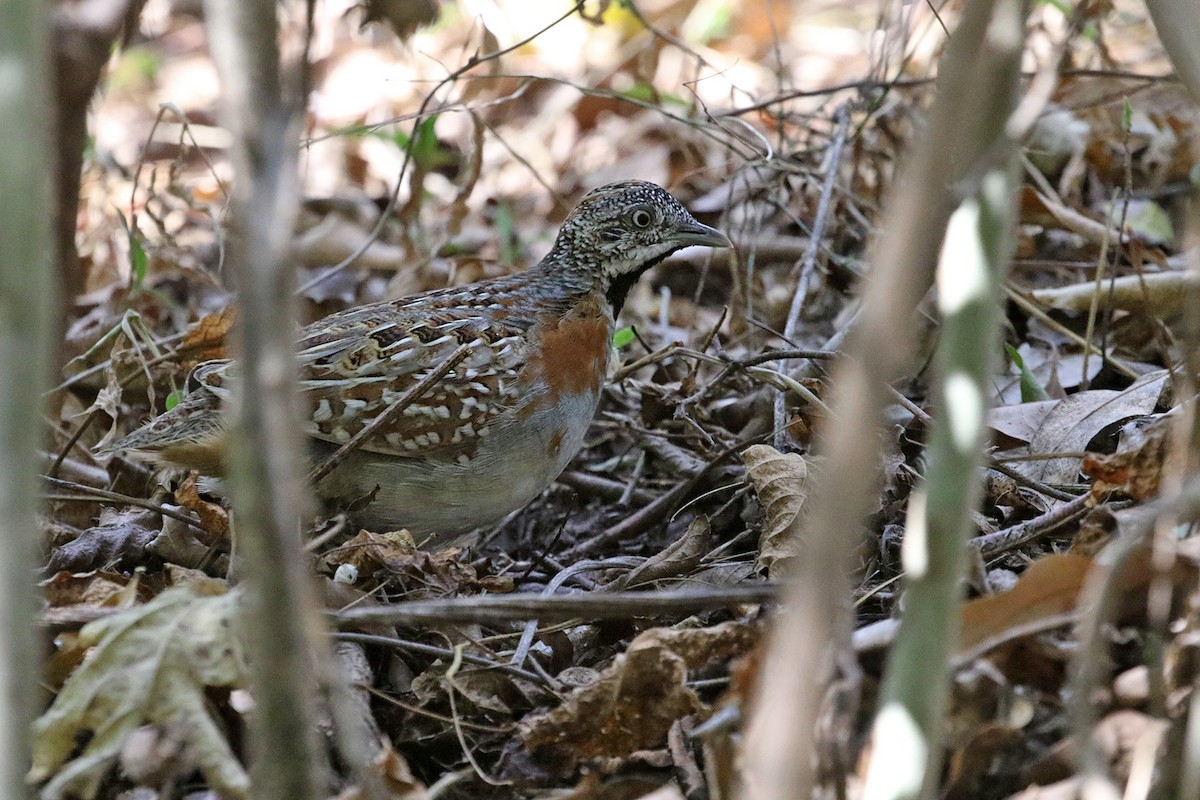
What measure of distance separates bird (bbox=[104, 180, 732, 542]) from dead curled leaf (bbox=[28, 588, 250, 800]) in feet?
3.90

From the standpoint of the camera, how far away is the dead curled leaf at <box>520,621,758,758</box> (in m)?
2.89

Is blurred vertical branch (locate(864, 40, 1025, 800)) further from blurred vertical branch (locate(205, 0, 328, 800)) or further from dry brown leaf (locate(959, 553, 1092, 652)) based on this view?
blurred vertical branch (locate(205, 0, 328, 800))

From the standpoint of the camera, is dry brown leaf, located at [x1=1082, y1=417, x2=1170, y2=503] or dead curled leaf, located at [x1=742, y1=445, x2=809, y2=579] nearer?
dry brown leaf, located at [x1=1082, y1=417, x2=1170, y2=503]

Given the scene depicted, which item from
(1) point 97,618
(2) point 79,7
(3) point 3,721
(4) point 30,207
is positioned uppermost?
(2) point 79,7

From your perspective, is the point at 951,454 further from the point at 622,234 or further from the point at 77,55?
the point at 622,234

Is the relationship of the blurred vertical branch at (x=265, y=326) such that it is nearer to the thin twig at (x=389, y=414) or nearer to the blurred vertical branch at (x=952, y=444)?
the blurred vertical branch at (x=952, y=444)

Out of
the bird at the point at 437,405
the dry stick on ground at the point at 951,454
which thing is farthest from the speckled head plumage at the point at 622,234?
the dry stick on ground at the point at 951,454

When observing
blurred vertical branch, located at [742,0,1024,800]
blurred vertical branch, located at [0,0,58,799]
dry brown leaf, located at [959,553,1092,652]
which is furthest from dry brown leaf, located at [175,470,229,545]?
blurred vertical branch, located at [742,0,1024,800]

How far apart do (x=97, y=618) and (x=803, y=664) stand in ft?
5.78

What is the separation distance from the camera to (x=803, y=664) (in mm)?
1695

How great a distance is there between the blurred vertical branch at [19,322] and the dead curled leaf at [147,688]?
710 millimetres

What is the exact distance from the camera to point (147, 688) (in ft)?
8.30

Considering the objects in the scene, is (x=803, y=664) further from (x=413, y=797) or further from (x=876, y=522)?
(x=876, y=522)

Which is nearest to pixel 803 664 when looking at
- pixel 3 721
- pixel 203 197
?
pixel 3 721
